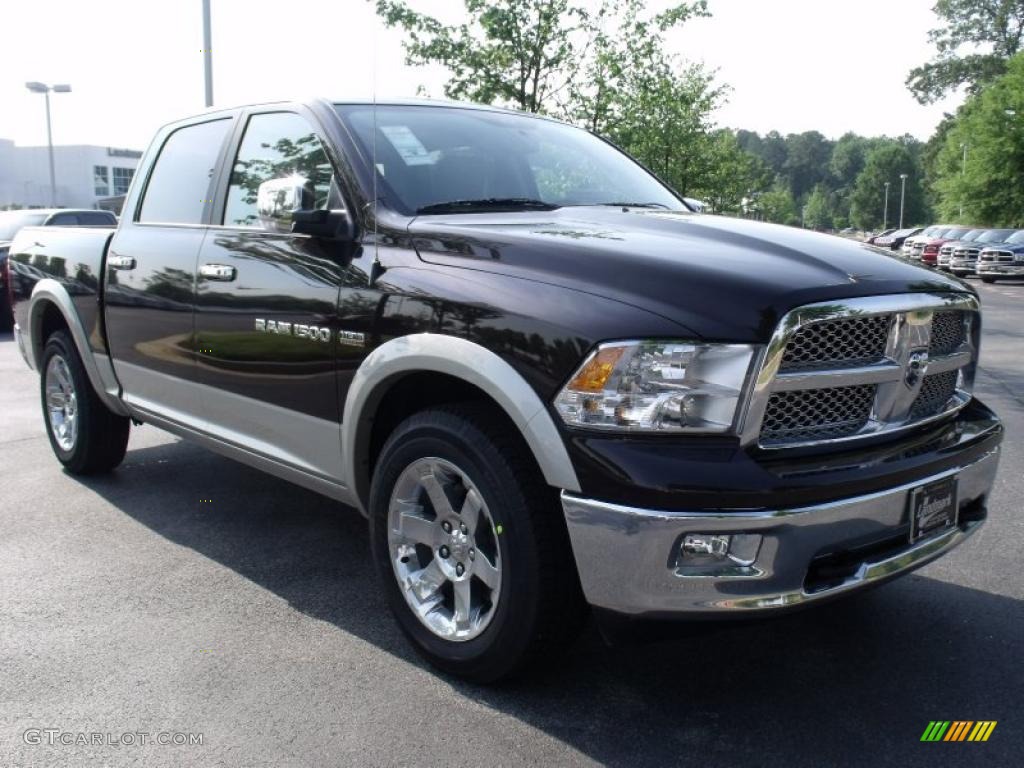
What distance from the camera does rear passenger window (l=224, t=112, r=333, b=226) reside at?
3660 millimetres

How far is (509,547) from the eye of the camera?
9.03 ft

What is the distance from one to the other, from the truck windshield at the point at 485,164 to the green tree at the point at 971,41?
207 ft

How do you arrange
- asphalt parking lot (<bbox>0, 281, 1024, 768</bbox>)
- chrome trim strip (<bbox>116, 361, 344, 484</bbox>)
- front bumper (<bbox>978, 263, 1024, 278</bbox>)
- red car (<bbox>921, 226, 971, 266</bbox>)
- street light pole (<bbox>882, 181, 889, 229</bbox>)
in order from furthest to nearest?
street light pole (<bbox>882, 181, 889, 229</bbox>) < red car (<bbox>921, 226, 971, 266</bbox>) < front bumper (<bbox>978, 263, 1024, 278</bbox>) < chrome trim strip (<bbox>116, 361, 344, 484</bbox>) < asphalt parking lot (<bbox>0, 281, 1024, 768</bbox>)

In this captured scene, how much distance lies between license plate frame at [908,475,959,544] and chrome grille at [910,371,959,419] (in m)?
0.23

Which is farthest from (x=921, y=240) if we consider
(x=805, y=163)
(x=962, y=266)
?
(x=805, y=163)

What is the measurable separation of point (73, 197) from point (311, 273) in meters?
95.7

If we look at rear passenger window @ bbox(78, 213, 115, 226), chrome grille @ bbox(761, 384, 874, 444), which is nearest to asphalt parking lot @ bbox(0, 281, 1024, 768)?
chrome grille @ bbox(761, 384, 874, 444)

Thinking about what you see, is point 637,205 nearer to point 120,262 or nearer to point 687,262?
point 687,262

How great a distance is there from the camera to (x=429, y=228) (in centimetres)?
320

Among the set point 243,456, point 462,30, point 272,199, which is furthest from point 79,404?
point 462,30

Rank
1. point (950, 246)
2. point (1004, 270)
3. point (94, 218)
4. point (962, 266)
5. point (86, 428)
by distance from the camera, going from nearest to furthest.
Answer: point (86, 428), point (94, 218), point (1004, 270), point (962, 266), point (950, 246)

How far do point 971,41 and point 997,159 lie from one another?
868 inches

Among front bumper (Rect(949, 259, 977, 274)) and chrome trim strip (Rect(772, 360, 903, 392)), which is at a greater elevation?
chrome trim strip (Rect(772, 360, 903, 392))

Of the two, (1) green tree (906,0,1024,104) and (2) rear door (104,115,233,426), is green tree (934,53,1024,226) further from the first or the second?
(2) rear door (104,115,233,426)
